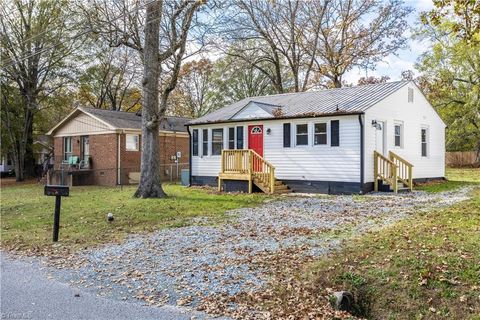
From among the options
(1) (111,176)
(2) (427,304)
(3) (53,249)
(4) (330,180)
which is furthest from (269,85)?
(2) (427,304)

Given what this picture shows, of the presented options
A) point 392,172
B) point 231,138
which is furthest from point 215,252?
point 231,138

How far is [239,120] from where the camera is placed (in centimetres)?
1859

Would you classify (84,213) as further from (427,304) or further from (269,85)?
(269,85)

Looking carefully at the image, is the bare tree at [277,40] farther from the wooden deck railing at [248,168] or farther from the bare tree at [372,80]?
the wooden deck railing at [248,168]

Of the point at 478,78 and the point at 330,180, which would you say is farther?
the point at 478,78

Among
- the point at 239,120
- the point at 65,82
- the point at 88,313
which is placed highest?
the point at 65,82

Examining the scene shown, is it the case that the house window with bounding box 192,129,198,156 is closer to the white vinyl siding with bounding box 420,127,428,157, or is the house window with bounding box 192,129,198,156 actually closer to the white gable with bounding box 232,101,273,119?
the white gable with bounding box 232,101,273,119

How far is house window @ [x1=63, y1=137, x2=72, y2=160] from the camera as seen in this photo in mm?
26009

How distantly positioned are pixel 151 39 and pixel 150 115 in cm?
251

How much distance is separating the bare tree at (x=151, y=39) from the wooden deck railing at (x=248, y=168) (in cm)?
350

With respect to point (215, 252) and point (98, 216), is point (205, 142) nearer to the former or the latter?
point (98, 216)

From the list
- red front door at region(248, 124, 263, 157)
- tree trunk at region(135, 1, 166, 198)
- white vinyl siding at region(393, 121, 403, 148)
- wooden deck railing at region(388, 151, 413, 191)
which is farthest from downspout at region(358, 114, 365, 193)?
tree trunk at region(135, 1, 166, 198)

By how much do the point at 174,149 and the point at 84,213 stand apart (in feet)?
48.6

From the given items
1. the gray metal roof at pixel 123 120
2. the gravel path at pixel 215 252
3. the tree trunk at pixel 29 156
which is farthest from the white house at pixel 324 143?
the tree trunk at pixel 29 156
